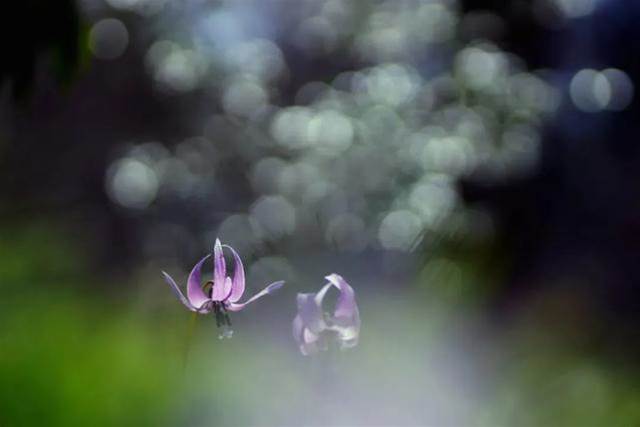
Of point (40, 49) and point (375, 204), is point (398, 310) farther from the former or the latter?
point (375, 204)

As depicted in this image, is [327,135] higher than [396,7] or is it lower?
lower

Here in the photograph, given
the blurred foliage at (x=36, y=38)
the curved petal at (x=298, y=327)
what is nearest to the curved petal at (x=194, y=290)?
the curved petal at (x=298, y=327)

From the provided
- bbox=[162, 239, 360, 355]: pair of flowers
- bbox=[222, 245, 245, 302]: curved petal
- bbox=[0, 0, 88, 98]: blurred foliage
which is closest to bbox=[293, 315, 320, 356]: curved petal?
bbox=[162, 239, 360, 355]: pair of flowers

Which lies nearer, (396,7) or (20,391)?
(20,391)

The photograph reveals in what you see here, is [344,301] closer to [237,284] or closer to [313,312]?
[313,312]

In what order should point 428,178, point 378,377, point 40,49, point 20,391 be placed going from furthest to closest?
point 428,178 → point 40,49 → point 378,377 → point 20,391

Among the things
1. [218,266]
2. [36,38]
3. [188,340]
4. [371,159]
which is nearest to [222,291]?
[218,266]

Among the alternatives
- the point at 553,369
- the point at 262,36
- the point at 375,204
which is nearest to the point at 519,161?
the point at 375,204
